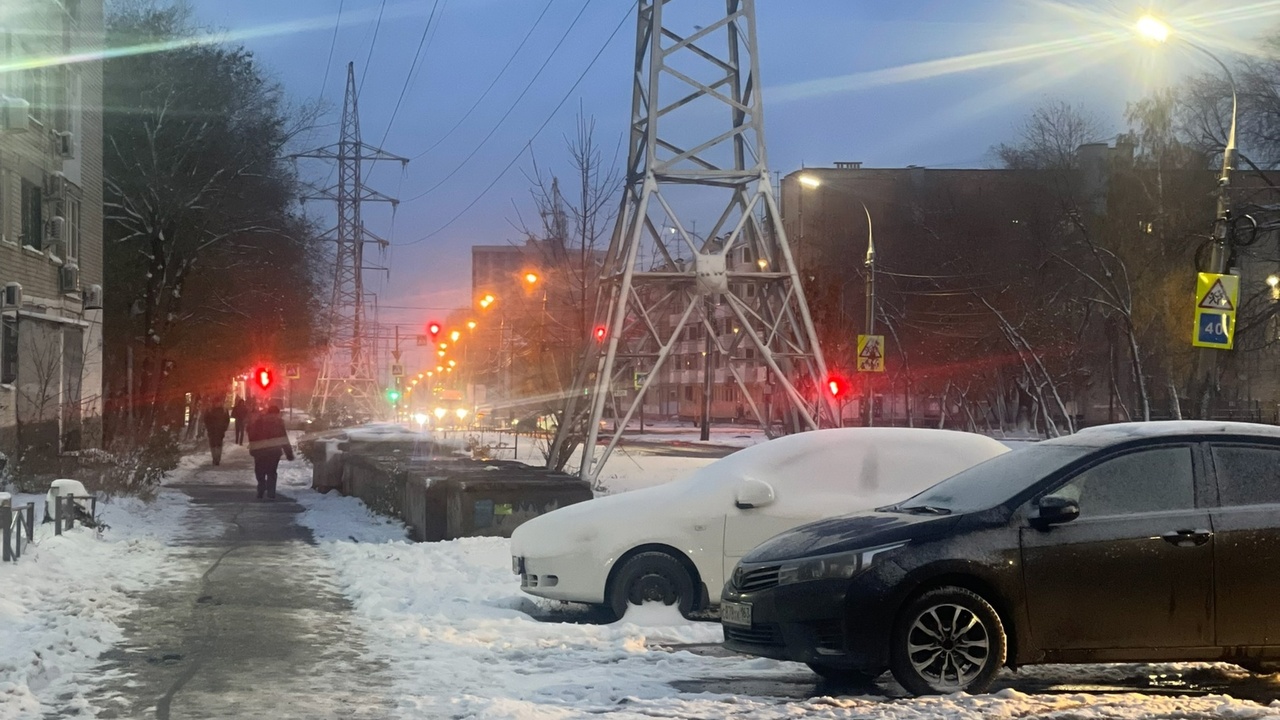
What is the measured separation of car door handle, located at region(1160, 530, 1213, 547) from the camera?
7910 mm

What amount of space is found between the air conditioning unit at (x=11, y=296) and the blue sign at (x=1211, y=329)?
777 inches

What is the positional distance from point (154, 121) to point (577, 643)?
96.3ft

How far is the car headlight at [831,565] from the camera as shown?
7785mm

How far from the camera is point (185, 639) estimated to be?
395 inches

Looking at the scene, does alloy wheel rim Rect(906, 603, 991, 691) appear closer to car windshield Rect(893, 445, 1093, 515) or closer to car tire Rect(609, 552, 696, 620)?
car windshield Rect(893, 445, 1093, 515)

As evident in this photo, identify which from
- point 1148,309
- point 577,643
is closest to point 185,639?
point 577,643

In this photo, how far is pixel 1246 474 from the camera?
322 inches

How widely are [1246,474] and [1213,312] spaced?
1175 centimetres

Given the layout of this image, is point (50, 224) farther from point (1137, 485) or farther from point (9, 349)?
point (1137, 485)

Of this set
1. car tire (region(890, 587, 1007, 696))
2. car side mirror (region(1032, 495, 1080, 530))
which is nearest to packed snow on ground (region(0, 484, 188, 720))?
car tire (region(890, 587, 1007, 696))

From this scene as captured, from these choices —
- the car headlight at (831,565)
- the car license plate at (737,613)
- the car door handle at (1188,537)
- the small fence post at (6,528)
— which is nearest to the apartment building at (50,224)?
Answer: the small fence post at (6,528)

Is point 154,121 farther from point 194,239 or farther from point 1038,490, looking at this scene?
point 1038,490

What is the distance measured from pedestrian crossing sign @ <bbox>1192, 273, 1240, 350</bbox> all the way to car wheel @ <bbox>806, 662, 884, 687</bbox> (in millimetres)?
12198

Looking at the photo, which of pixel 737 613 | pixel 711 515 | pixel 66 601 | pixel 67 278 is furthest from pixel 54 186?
pixel 737 613
